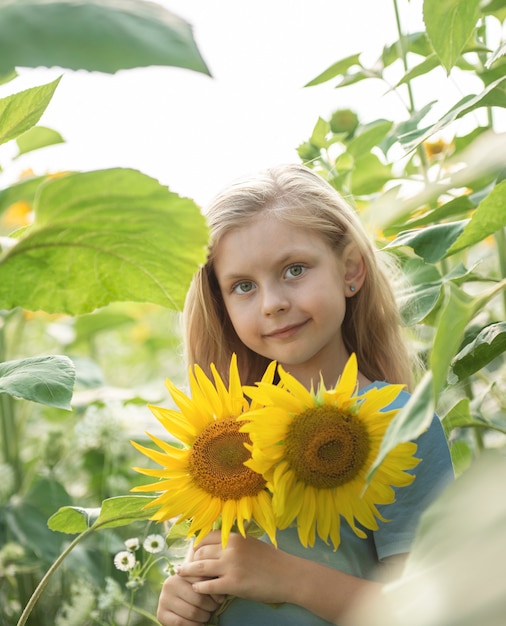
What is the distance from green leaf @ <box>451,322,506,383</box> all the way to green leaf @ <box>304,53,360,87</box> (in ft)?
1.44

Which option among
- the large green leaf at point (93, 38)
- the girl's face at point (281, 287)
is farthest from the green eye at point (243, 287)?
the large green leaf at point (93, 38)

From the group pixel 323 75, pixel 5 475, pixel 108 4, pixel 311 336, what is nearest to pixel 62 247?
→ pixel 108 4

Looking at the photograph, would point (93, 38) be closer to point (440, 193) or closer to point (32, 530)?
point (440, 193)

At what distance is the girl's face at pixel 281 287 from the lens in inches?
30.3

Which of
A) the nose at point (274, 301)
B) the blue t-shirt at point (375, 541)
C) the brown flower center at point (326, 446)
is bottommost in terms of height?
the blue t-shirt at point (375, 541)

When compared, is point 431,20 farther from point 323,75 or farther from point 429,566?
point 323,75

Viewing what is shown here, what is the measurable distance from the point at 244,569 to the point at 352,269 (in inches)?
14.8

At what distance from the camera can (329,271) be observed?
813mm

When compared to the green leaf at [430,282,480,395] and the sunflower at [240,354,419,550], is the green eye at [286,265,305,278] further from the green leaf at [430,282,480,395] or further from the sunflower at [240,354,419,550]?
the green leaf at [430,282,480,395]

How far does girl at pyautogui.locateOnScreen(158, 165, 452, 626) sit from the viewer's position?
2.10 feet

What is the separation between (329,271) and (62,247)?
444 mm

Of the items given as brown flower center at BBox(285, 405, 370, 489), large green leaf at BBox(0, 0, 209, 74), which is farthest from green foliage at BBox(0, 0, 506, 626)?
brown flower center at BBox(285, 405, 370, 489)

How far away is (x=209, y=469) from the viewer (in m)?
0.54

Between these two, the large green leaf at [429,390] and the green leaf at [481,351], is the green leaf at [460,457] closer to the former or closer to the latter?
the green leaf at [481,351]
